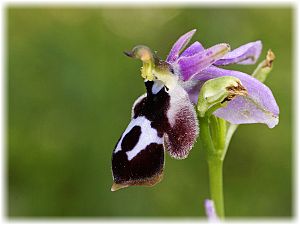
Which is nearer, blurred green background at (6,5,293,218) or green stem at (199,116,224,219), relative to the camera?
green stem at (199,116,224,219)

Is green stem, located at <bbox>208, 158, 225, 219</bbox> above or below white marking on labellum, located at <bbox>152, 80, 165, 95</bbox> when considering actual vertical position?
below

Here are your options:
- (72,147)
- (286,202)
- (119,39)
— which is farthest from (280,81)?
(72,147)

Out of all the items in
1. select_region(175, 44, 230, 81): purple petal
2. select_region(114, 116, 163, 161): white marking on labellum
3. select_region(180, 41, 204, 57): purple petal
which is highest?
select_region(180, 41, 204, 57): purple petal

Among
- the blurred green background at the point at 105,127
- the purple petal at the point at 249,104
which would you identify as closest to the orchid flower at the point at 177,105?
the purple petal at the point at 249,104

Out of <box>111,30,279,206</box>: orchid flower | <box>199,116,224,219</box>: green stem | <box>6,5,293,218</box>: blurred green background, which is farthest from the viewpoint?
<box>6,5,293,218</box>: blurred green background

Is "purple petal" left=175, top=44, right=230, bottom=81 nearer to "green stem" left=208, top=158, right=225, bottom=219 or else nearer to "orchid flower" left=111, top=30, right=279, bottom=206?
"orchid flower" left=111, top=30, right=279, bottom=206

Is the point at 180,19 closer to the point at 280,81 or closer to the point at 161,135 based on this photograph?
the point at 280,81

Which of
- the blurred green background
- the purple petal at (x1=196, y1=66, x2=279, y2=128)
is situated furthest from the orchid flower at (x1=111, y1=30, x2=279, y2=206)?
the blurred green background
